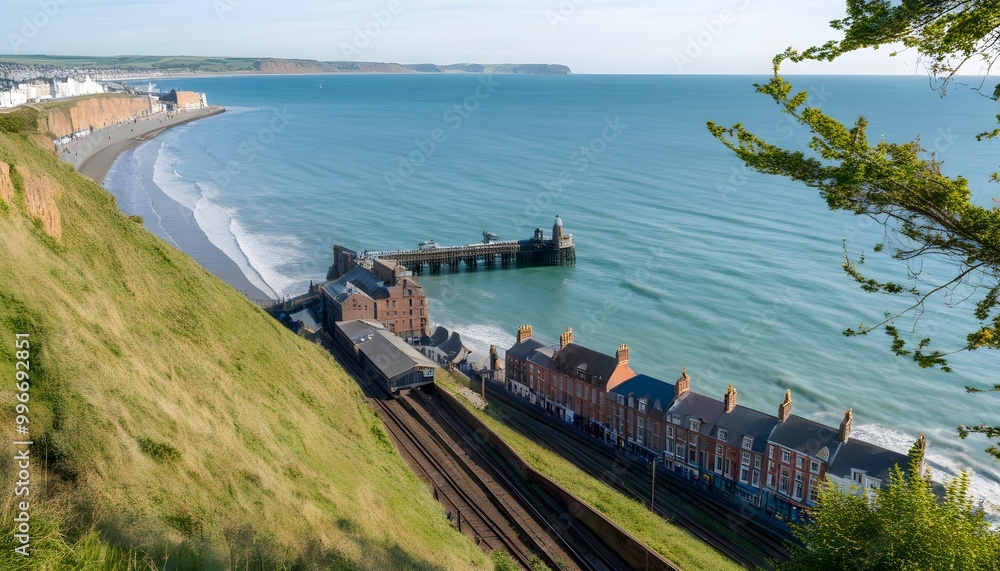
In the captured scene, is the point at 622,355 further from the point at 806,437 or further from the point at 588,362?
the point at 806,437

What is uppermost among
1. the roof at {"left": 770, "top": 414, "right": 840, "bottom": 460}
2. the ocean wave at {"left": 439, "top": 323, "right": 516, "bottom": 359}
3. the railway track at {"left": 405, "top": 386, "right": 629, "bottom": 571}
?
the roof at {"left": 770, "top": 414, "right": 840, "bottom": 460}

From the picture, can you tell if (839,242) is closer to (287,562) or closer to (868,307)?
(868,307)

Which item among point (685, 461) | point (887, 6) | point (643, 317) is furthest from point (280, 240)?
point (887, 6)

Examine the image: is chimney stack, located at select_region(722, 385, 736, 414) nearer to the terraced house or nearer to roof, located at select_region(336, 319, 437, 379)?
the terraced house

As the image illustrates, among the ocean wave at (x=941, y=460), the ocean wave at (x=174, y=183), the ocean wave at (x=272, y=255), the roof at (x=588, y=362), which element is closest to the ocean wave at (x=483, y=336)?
the roof at (x=588, y=362)

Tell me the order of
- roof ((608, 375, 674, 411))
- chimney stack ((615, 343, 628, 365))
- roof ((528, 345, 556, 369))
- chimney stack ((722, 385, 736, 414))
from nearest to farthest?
chimney stack ((722, 385, 736, 414)), roof ((608, 375, 674, 411)), chimney stack ((615, 343, 628, 365)), roof ((528, 345, 556, 369))

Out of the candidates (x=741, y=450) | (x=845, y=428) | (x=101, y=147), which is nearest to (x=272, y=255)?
(x=741, y=450)

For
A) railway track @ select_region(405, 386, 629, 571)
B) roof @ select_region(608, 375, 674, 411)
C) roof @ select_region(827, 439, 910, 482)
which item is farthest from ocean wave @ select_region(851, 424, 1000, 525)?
railway track @ select_region(405, 386, 629, 571)
